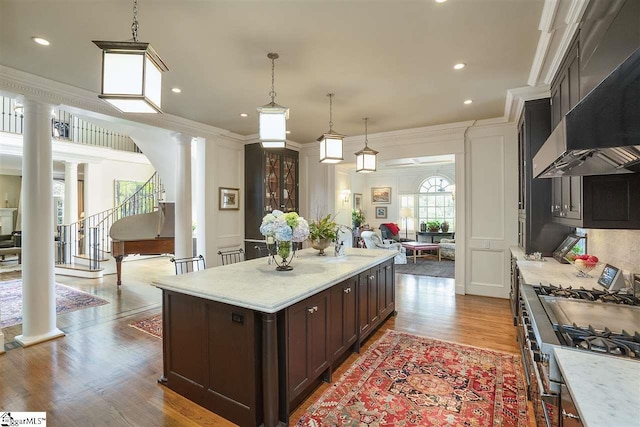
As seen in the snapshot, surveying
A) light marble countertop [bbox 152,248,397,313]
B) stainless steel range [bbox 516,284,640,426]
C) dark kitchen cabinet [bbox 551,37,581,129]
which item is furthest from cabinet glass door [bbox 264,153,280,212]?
stainless steel range [bbox 516,284,640,426]

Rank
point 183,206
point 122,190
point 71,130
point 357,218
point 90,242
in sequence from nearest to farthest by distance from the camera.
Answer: point 183,206 → point 90,242 → point 71,130 → point 122,190 → point 357,218

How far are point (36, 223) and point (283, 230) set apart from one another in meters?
2.90

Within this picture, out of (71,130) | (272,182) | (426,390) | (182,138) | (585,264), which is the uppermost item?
(71,130)

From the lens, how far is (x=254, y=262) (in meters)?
3.23

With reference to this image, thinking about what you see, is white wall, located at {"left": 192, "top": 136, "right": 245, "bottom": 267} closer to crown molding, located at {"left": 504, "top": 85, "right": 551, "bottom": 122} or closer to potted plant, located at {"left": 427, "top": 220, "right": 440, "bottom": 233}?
crown molding, located at {"left": 504, "top": 85, "right": 551, "bottom": 122}

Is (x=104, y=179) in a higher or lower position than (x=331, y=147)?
higher

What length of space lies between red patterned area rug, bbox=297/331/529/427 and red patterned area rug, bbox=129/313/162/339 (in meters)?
2.35

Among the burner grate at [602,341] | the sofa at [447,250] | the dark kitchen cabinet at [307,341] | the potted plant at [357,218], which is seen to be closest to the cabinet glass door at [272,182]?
the dark kitchen cabinet at [307,341]

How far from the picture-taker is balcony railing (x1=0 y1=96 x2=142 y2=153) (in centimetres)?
785

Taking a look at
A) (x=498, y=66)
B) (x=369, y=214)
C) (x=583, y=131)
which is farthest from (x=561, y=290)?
(x=369, y=214)

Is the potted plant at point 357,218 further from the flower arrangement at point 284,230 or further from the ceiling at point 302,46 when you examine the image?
the flower arrangement at point 284,230

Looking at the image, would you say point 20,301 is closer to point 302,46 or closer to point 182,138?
point 182,138

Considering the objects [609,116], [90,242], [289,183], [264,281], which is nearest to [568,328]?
[609,116]

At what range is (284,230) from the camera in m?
2.58
